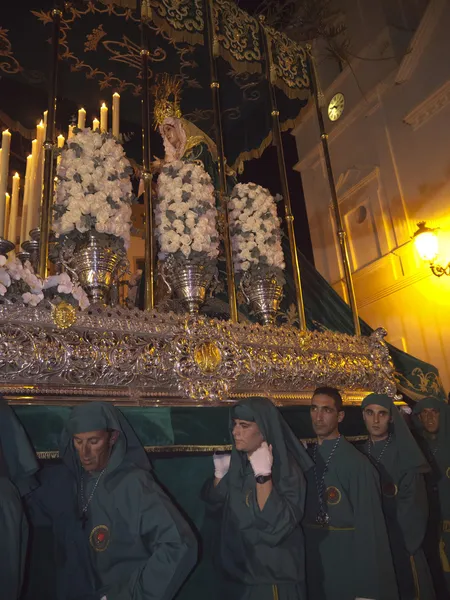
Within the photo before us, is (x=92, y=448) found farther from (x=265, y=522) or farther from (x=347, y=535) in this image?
(x=347, y=535)

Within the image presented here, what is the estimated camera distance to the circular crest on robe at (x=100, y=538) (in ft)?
6.71

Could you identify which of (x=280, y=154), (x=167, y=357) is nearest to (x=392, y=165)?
(x=280, y=154)

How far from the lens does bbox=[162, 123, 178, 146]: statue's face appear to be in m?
4.55

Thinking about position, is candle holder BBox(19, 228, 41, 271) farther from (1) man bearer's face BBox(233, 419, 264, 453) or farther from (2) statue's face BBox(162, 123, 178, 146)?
(1) man bearer's face BBox(233, 419, 264, 453)

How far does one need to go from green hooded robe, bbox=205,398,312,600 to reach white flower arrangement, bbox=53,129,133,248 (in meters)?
1.48

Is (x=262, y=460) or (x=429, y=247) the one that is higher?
(x=429, y=247)

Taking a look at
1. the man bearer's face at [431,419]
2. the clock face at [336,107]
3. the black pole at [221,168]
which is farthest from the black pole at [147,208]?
the clock face at [336,107]

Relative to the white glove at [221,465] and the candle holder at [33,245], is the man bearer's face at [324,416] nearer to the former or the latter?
the white glove at [221,465]

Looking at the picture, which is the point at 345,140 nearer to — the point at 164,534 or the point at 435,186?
the point at 435,186

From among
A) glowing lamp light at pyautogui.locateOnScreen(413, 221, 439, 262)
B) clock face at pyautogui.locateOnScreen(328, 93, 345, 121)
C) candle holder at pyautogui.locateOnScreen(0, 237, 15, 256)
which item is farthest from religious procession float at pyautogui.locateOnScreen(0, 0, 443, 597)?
clock face at pyautogui.locateOnScreen(328, 93, 345, 121)

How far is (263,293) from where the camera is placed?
3934 millimetres

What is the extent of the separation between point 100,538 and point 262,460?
0.80 m

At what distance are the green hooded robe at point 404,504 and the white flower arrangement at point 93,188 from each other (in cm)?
215

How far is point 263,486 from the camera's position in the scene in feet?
7.62
